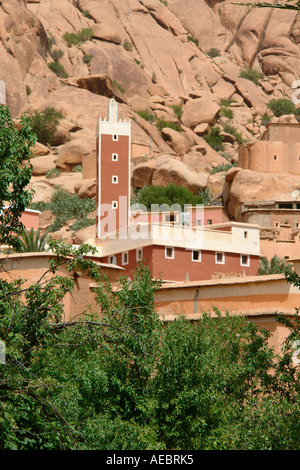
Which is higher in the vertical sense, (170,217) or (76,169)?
(76,169)

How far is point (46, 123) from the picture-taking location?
251 ft

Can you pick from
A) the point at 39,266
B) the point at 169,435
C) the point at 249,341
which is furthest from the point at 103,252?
the point at 169,435

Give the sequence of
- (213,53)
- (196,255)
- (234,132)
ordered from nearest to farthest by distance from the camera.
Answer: (196,255) → (234,132) → (213,53)

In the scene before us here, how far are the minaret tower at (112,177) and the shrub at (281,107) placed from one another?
165 feet

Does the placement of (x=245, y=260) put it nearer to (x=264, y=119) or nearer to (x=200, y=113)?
(x=200, y=113)

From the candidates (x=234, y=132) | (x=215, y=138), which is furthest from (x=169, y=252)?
(x=234, y=132)

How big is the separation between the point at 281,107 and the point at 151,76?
1458 cm

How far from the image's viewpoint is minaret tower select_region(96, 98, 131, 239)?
166ft

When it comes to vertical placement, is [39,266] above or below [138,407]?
above

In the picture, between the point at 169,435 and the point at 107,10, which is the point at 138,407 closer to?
the point at 169,435

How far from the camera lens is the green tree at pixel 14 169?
627 inches

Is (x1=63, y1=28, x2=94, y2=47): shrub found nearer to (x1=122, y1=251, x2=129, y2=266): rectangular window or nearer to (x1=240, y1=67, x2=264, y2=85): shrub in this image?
(x1=240, y1=67, x2=264, y2=85): shrub

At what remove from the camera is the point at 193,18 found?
117812 millimetres
